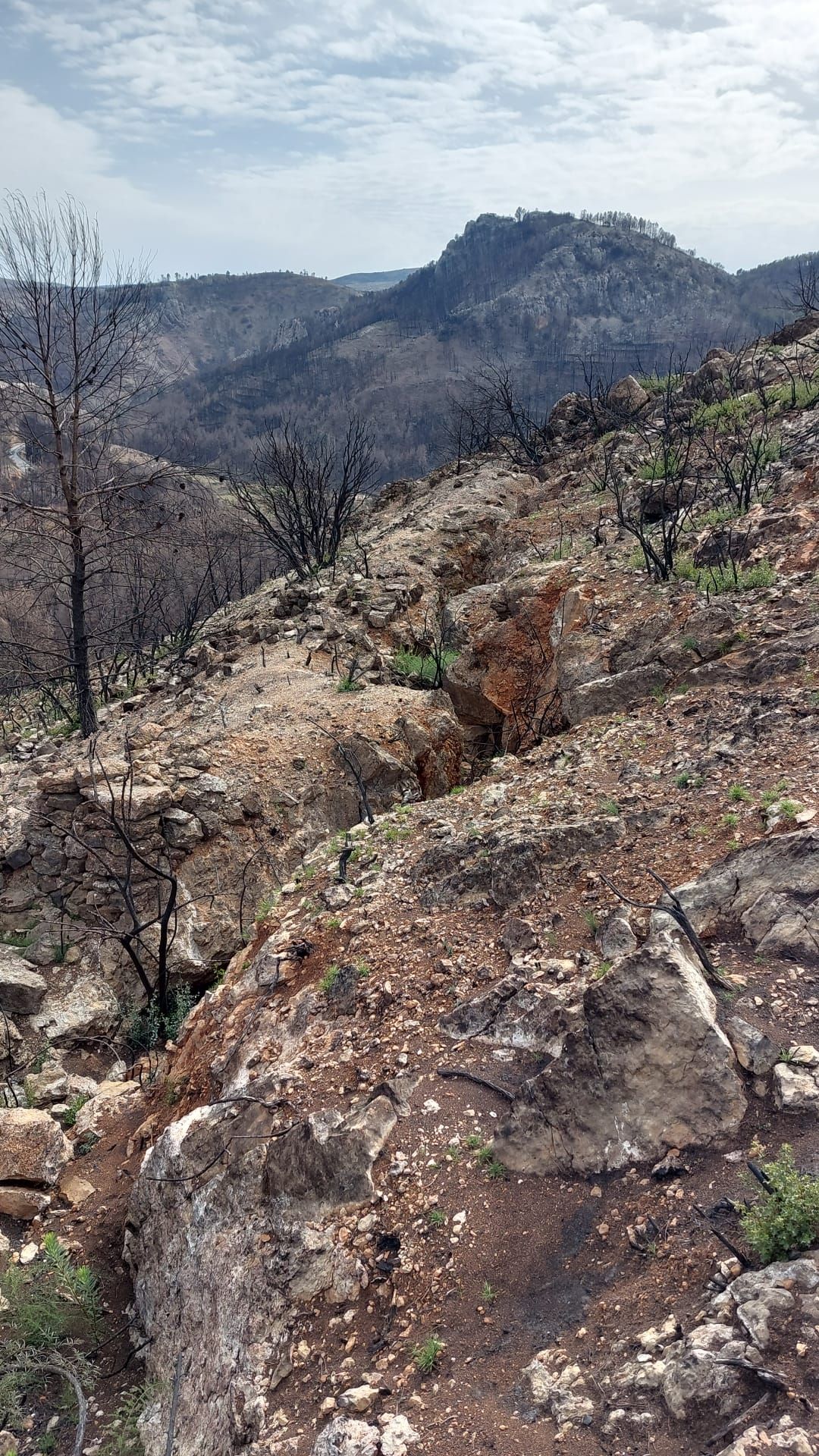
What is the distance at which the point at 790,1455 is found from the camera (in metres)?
1.44

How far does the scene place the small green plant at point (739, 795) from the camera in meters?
3.55

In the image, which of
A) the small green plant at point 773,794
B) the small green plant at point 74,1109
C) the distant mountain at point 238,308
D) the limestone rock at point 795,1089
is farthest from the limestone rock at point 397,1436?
the distant mountain at point 238,308

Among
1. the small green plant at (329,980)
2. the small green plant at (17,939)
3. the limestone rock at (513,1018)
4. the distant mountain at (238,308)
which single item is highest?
the distant mountain at (238,308)

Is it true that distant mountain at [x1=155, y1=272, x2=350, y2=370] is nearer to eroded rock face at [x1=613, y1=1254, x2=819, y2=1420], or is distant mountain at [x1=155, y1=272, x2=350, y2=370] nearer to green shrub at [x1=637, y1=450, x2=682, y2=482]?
green shrub at [x1=637, y1=450, x2=682, y2=482]

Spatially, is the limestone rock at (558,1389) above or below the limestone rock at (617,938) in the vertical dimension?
below

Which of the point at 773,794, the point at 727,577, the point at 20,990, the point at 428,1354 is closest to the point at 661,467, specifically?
the point at 727,577

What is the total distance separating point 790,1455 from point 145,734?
23.6 feet

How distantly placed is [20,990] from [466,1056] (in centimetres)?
396

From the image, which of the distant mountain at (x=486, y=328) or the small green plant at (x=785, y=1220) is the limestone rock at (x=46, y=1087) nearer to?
the small green plant at (x=785, y=1220)

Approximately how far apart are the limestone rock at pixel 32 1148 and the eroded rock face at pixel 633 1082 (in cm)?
267

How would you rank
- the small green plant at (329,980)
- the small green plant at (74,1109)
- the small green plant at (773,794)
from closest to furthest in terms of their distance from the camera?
the small green plant at (773,794) < the small green plant at (329,980) < the small green plant at (74,1109)

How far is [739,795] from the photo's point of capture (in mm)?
3578

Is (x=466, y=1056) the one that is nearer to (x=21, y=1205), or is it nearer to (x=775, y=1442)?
(x=775, y=1442)

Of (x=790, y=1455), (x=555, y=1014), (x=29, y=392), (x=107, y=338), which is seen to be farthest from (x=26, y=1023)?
(x=107, y=338)
